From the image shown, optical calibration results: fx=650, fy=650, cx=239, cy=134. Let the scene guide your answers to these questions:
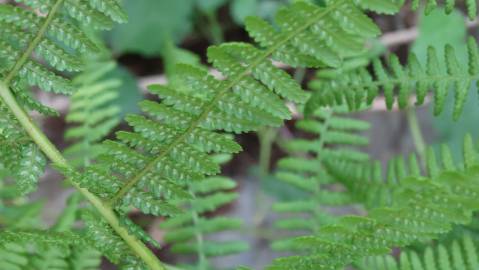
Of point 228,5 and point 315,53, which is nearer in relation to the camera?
point 315,53

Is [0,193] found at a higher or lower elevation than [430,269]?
higher

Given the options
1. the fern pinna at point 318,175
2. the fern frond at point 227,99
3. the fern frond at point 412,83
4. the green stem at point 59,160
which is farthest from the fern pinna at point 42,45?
the fern pinna at point 318,175

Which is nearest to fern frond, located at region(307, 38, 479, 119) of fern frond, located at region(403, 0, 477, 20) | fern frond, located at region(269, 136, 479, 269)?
fern frond, located at region(403, 0, 477, 20)

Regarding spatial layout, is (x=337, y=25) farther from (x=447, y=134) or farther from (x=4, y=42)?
(x=447, y=134)

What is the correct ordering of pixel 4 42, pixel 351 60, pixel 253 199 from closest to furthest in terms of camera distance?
pixel 4 42 < pixel 351 60 < pixel 253 199

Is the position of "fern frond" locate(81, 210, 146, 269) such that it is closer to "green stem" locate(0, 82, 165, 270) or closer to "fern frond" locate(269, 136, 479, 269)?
"green stem" locate(0, 82, 165, 270)

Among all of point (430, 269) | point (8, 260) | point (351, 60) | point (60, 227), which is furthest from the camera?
point (351, 60)

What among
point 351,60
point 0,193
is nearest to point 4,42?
point 0,193
